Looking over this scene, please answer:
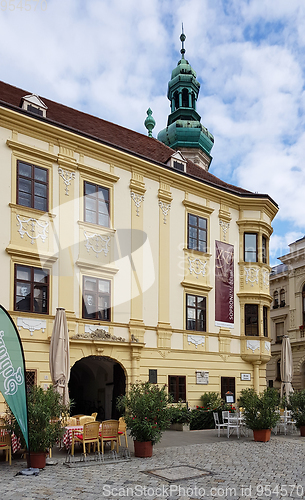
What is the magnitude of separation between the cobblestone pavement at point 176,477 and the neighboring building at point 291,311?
2790cm

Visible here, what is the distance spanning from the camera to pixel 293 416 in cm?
1733

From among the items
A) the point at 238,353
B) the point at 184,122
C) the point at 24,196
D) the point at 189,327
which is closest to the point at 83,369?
the point at 189,327

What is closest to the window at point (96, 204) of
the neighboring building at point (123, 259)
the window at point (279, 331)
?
the neighboring building at point (123, 259)

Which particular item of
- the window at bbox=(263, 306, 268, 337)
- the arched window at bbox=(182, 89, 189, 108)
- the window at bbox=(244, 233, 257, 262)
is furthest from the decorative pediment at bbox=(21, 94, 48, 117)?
the arched window at bbox=(182, 89, 189, 108)

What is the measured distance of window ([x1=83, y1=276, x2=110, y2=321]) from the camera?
1902 cm

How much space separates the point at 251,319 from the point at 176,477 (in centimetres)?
1477

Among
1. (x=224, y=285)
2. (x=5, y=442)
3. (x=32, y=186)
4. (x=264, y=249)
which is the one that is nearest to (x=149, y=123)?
(x=264, y=249)

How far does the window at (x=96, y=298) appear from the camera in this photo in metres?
19.0

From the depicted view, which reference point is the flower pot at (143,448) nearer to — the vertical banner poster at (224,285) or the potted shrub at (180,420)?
the potted shrub at (180,420)

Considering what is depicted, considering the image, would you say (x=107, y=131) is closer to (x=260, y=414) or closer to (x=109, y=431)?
(x=260, y=414)

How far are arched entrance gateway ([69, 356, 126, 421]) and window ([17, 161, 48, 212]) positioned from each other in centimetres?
609

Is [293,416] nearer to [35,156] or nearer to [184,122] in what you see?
[35,156]

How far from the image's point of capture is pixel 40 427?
1075 centimetres

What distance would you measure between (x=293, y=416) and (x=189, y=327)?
613 cm
